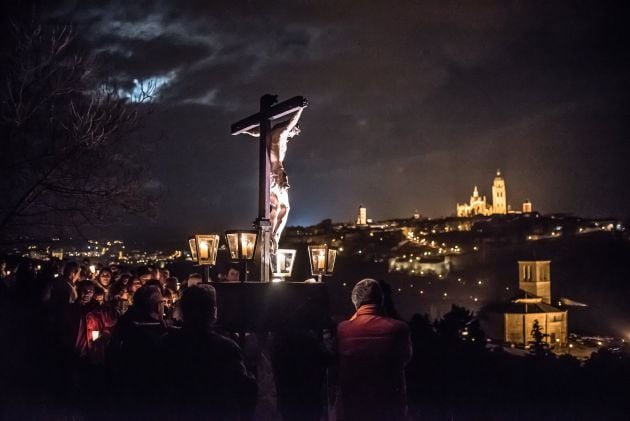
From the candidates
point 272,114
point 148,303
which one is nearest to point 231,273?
point 272,114

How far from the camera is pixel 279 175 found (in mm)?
7883

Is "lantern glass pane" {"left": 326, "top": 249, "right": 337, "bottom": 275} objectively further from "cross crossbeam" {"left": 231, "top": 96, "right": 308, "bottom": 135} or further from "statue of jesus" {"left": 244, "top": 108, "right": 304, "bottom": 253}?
"cross crossbeam" {"left": 231, "top": 96, "right": 308, "bottom": 135}

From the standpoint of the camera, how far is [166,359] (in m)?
3.58

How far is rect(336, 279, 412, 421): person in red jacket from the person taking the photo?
4.14 meters

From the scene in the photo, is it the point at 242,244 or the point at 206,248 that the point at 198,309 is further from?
the point at 206,248

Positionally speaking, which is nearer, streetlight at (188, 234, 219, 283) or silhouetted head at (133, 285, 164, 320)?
silhouetted head at (133, 285, 164, 320)

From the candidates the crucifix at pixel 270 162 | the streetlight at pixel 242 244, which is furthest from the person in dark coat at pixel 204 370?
the streetlight at pixel 242 244

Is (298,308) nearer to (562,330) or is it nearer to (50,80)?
(50,80)

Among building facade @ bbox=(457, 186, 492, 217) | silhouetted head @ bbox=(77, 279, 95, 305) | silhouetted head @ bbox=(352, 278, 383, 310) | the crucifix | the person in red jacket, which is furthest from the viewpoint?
building facade @ bbox=(457, 186, 492, 217)

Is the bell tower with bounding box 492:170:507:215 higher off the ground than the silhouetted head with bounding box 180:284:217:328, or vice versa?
the bell tower with bounding box 492:170:507:215

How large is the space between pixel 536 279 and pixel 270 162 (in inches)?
2984

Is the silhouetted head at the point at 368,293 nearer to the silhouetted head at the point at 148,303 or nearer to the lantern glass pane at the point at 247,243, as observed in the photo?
the silhouetted head at the point at 148,303

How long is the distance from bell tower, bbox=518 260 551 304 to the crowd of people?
76.8m

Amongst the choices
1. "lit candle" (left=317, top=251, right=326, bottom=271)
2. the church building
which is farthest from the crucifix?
the church building
